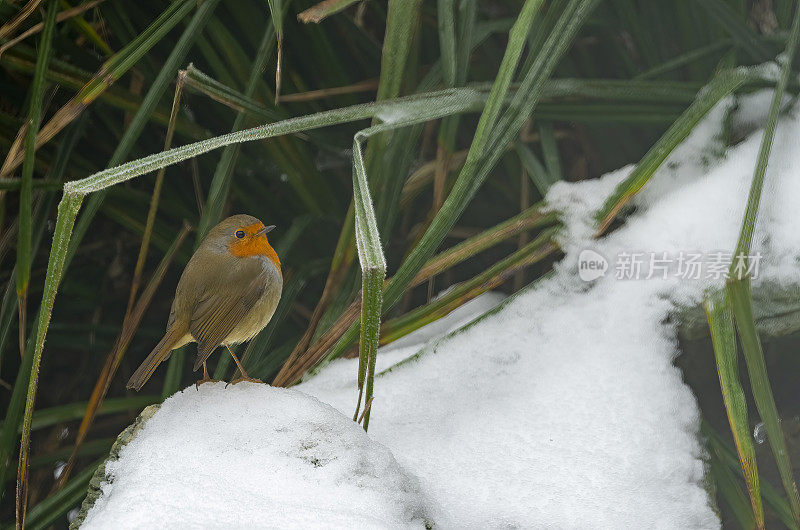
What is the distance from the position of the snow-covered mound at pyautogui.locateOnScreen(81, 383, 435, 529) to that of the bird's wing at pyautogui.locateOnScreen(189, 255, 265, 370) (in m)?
0.17

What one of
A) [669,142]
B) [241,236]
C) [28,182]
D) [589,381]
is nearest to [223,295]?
[241,236]

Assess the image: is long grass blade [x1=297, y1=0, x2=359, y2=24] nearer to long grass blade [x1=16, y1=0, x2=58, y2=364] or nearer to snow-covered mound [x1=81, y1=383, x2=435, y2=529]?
long grass blade [x1=16, y1=0, x2=58, y2=364]

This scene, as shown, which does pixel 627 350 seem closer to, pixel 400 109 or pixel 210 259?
pixel 400 109

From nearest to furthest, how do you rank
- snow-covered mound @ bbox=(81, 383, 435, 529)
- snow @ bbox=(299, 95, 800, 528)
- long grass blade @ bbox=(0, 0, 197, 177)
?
snow-covered mound @ bbox=(81, 383, 435, 529) → snow @ bbox=(299, 95, 800, 528) → long grass blade @ bbox=(0, 0, 197, 177)

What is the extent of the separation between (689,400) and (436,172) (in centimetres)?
58

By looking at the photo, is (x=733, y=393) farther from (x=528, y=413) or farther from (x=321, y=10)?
(x=321, y=10)

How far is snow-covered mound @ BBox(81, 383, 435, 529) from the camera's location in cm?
98

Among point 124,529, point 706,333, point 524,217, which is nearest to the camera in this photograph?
point 124,529

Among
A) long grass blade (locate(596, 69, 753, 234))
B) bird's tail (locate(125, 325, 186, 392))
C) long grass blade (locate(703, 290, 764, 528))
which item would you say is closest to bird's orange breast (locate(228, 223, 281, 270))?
bird's tail (locate(125, 325, 186, 392))

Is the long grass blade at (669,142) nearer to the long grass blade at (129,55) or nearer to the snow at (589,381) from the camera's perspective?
the snow at (589,381)

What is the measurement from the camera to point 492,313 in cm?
139

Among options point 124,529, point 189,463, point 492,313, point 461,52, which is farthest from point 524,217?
point 124,529

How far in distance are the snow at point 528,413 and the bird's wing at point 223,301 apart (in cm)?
10

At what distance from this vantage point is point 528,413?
1.29m
